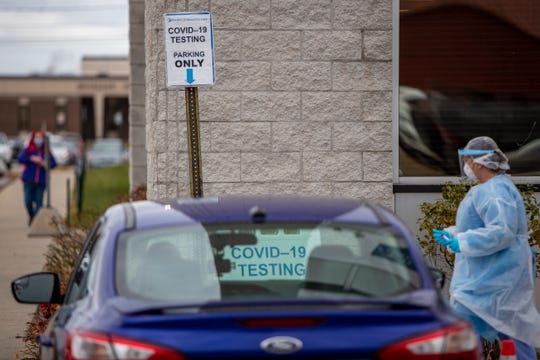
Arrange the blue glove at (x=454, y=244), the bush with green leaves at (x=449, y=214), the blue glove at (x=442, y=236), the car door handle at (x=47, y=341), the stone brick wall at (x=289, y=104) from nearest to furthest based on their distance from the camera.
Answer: the car door handle at (x=47, y=341) → the blue glove at (x=454, y=244) → the blue glove at (x=442, y=236) → the bush with green leaves at (x=449, y=214) → the stone brick wall at (x=289, y=104)

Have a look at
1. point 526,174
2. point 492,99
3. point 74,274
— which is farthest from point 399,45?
point 74,274

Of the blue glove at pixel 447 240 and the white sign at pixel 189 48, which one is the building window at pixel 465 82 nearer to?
the white sign at pixel 189 48

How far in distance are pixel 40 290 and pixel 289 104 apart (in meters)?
4.93

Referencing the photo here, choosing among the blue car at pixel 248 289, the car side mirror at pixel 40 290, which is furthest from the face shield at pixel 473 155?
the car side mirror at pixel 40 290

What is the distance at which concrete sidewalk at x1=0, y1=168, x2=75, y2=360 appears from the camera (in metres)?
9.66

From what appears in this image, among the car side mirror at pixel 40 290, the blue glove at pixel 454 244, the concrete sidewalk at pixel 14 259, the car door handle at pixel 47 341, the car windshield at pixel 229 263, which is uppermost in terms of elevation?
the car windshield at pixel 229 263

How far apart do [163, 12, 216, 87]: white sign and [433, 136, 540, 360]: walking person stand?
2.17 metres

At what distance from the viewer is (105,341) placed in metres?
3.90

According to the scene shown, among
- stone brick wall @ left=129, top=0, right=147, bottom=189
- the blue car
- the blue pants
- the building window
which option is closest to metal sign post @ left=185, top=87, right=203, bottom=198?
the blue car

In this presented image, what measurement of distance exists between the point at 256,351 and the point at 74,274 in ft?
5.86

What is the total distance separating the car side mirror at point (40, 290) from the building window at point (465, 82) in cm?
529

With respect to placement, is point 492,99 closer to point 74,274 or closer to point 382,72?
point 382,72

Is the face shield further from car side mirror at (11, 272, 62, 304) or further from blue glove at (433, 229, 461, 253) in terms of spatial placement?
car side mirror at (11, 272, 62, 304)

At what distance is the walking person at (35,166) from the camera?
19234mm
